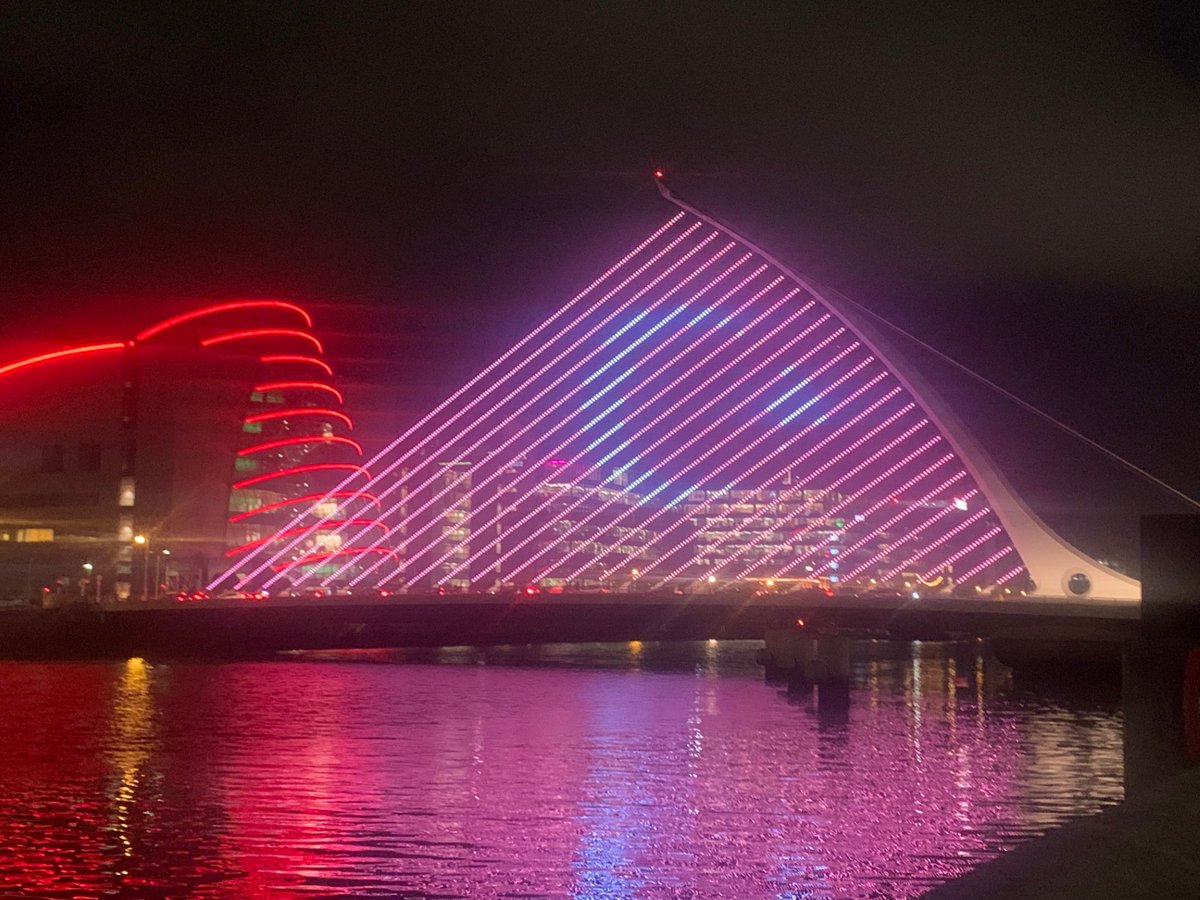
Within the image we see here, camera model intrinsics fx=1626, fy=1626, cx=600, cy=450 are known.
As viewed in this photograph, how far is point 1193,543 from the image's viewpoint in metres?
10.0

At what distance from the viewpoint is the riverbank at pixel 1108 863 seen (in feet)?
20.5

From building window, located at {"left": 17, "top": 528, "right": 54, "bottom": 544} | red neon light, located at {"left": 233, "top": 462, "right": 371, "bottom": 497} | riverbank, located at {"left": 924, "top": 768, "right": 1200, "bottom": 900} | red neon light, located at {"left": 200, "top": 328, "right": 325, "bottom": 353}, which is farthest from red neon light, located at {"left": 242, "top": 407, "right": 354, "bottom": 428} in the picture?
riverbank, located at {"left": 924, "top": 768, "right": 1200, "bottom": 900}

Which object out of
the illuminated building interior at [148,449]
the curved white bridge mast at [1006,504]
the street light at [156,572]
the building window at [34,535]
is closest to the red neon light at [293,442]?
the illuminated building interior at [148,449]

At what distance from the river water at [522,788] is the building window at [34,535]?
3604 cm

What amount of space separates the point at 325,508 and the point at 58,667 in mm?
37853

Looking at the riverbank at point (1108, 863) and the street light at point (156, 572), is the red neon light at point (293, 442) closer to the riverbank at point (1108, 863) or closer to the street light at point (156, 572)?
the street light at point (156, 572)

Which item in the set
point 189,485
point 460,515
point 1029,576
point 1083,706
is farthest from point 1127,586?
point 460,515

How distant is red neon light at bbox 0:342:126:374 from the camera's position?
67.7 m

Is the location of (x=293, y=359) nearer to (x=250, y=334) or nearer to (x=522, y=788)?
(x=250, y=334)

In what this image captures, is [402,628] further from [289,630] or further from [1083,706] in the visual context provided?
[1083,706]

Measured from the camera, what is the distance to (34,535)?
71.0 m

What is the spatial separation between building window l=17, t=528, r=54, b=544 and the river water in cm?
3604

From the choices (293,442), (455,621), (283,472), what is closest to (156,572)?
(283,472)

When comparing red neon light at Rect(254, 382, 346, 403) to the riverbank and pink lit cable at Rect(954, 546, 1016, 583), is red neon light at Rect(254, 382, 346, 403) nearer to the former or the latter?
pink lit cable at Rect(954, 546, 1016, 583)
